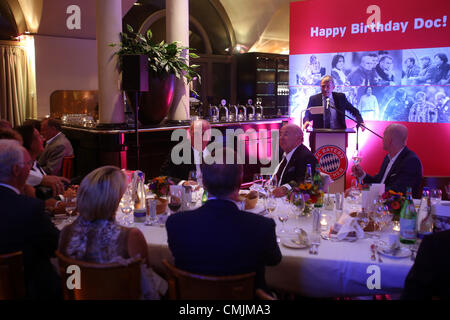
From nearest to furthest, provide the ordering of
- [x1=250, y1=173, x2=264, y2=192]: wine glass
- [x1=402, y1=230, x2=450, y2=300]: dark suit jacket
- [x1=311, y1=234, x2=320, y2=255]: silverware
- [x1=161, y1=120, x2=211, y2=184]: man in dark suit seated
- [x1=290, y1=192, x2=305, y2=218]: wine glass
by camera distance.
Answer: [x1=402, y1=230, x2=450, y2=300]: dark suit jacket, [x1=311, y1=234, x2=320, y2=255]: silverware, [x1=290, y1=192, x2=305, y2=218]: wine glass, [x1=250, y1=173, x2=264, y2=192]: wine glass, [x1=161, y1=120, x2=211, y2=184]: man in dark suit seated

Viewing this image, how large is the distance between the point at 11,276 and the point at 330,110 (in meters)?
5.62

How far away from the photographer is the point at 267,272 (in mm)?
2482

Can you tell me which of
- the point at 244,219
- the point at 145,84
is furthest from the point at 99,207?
the point at 145,84

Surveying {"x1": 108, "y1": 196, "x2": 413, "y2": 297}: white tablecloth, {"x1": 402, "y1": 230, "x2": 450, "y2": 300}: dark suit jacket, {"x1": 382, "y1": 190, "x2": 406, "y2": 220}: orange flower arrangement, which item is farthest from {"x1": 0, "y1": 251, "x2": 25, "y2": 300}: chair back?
{"x1": 382, "y1": 190, "x2": 406, "y2": 220}: orange flower arrangement

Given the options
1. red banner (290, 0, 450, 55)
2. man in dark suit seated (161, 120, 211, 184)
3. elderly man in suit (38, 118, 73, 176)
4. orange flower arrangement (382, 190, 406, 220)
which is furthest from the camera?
red banner (290, 0, 450, 55)

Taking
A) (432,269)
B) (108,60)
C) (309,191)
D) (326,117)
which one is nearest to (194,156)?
(309,191)

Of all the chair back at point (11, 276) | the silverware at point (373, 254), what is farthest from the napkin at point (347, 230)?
the chair back at point (11, 276)

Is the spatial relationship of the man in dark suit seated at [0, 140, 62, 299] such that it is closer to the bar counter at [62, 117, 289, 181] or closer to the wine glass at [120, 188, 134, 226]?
the wine glass at [120, 188, 134, 226]

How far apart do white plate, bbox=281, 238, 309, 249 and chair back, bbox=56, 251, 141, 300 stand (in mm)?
849

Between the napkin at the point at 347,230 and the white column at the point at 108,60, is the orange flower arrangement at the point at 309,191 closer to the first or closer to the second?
the napkin at the point at 347,230

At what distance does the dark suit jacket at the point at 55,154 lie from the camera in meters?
5.29

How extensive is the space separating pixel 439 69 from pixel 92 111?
23.6 ft

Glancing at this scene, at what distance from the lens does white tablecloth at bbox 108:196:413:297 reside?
89.6 inches
